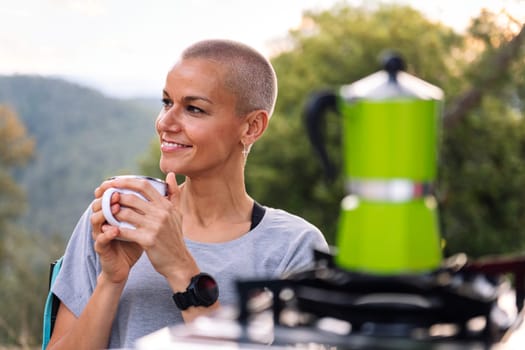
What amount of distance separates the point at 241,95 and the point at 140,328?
1.90 ft

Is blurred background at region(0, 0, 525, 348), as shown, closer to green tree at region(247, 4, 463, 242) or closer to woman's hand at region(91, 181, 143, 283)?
green tree at region(247, 4, 463, 242)

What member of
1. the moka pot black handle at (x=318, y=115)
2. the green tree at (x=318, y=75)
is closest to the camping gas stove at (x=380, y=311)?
the moka pot black handle at (x=318, y=115)

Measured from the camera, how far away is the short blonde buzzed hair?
1.76 m

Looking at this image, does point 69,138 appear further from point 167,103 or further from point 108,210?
point 108,210

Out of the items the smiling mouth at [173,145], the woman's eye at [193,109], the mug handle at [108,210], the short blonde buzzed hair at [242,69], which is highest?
the short blonde buzzed hair at [242,69]

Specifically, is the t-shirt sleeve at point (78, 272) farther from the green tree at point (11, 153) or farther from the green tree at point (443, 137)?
the green tree at point (11, 153)

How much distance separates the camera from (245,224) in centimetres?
187

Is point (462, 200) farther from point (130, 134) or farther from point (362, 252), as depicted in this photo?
point (362, 252)

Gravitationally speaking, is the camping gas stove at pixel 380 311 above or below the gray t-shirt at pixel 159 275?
above

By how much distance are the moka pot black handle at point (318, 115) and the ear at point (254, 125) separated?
0.95 meters

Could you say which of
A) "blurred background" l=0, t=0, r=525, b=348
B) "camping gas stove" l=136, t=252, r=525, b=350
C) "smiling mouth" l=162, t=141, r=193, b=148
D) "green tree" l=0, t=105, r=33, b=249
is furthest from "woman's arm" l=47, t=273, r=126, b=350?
"green tree" l=0, t=105, r=33, b=249

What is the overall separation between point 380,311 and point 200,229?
1.03m

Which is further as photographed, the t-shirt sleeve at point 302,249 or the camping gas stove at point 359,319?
the t-shirt sleeve at point 302,249

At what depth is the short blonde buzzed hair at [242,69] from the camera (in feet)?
5.77
